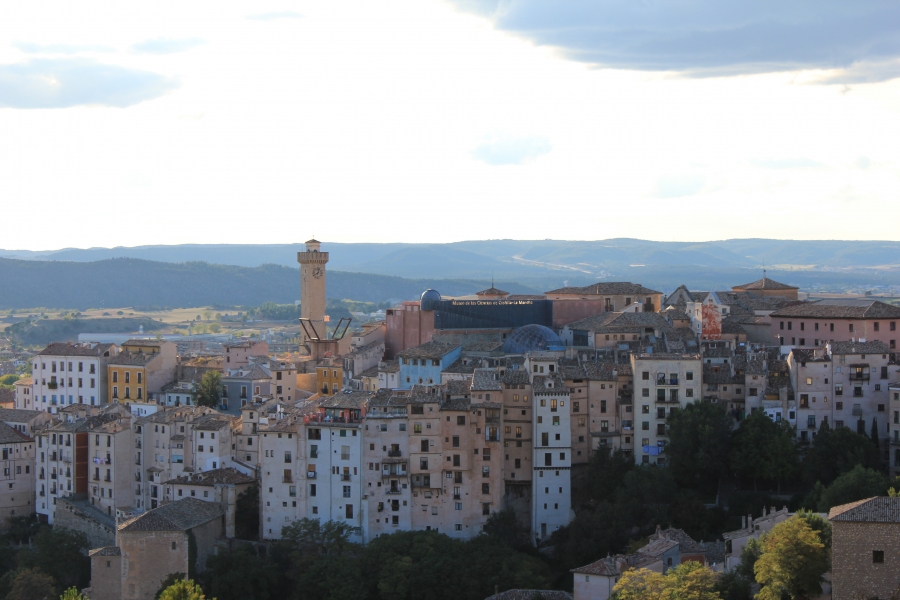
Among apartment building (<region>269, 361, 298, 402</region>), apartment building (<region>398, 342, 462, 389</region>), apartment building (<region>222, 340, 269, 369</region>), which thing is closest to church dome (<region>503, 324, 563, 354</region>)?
apartment building (<region>398, 342, 462, 389</region>)

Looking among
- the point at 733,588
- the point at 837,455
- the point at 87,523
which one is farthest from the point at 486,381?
the point at 87,523

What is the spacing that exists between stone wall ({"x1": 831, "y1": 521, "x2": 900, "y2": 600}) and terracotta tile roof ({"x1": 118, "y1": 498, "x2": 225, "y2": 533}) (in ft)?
92.3

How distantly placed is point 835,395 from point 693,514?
30.7 ft

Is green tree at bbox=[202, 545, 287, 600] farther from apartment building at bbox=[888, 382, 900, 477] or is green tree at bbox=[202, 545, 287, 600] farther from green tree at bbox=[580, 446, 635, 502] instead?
apartment building at bbox=[888, 382, 900, 477]

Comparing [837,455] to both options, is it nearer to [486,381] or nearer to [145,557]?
[486,381]

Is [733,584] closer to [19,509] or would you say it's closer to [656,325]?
[656,325]

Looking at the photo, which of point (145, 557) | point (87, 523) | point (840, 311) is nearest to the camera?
point (145, 557)

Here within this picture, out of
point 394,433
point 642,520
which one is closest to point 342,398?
point 394,433

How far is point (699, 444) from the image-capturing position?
57.8 m

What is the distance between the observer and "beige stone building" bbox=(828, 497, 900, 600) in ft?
135

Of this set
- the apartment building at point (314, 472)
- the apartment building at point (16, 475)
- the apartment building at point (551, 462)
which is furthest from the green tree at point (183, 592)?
the apartment building at point (16, 475)

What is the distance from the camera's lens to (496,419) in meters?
59.6

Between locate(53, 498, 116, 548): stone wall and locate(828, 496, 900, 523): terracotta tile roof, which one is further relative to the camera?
locate(53, 498, 116, 548): stone wall

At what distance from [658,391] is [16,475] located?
113 ft
